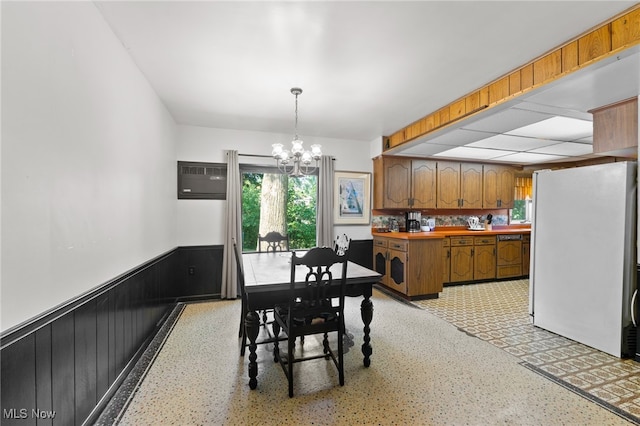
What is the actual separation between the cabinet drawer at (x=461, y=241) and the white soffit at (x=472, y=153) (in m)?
1.48

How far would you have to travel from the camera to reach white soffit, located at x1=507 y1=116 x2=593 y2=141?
3.23 m

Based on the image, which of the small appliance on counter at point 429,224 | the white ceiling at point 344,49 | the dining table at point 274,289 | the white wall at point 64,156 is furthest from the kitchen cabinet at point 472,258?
the white wall at point 64,156

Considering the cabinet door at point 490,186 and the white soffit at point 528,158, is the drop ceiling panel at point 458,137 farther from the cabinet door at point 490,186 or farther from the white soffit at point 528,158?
the cabinet door at point 490,186

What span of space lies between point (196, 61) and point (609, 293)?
4180 mm

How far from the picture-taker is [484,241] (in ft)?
16.5

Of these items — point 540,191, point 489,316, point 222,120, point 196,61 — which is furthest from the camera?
point 222,120

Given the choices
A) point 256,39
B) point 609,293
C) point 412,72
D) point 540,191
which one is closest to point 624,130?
point 540,191

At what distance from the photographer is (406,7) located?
67.6 inches

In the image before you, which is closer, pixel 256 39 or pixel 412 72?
pixel 256 39

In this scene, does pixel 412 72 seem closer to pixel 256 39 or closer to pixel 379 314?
pixel 256 39

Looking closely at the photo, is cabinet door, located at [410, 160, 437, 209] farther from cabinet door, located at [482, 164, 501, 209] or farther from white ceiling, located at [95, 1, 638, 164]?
white ceiling, located at [95, 1, 638, 164]

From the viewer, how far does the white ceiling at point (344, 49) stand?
175cm

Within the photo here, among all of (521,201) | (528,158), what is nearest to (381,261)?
(528,158)

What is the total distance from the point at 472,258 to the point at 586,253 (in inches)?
89.1
